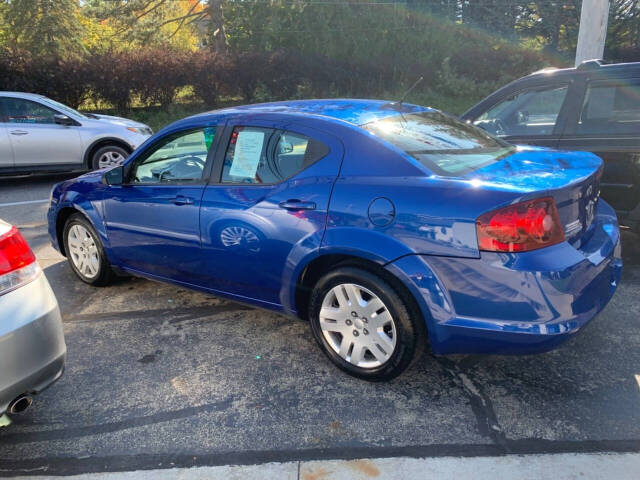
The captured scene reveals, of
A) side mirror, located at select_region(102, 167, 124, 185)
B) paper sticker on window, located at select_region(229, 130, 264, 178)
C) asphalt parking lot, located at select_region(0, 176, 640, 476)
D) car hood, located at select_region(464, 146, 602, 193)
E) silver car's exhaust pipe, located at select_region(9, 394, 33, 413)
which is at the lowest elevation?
asphalt parking lot, located at select_region(0, 176, 640, 476)

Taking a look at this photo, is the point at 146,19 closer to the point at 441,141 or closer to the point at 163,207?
the point at 163,207

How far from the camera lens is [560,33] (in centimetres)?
2838

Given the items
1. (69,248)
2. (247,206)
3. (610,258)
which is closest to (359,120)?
(247,206)

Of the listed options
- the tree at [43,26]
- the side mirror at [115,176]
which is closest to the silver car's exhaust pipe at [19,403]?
the side mirror at [115,176]

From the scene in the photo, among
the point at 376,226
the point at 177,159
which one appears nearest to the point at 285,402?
the point at 376,226

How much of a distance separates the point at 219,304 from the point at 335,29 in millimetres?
17807

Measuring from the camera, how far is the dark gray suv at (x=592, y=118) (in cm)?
438

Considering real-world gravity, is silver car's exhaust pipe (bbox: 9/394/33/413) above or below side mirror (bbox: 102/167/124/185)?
below

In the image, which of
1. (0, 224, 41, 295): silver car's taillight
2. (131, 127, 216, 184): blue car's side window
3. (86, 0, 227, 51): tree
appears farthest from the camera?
(86, 0, 227, 51): tree

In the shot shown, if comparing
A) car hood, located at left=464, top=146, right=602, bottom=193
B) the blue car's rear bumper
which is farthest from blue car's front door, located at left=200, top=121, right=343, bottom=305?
car hood, located at left=464, top=146, right=602, bottom=193

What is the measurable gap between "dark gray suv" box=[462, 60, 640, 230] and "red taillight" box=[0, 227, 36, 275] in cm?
398

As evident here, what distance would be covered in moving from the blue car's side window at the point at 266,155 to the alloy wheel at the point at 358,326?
0.76 metres

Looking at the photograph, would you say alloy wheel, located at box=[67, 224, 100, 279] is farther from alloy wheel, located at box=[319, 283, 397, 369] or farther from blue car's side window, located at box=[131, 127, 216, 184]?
alloy wheel, located at box=[319, 283, 397, 369]

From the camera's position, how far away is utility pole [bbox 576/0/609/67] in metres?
8.78
